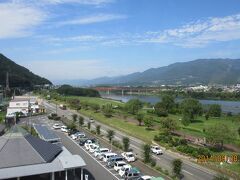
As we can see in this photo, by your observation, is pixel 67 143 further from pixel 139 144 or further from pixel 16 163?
pixel 16 163

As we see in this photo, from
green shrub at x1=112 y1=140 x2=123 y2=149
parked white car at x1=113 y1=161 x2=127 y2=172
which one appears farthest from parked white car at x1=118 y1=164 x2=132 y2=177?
green shrub at x1=112 y1=140 x2=123 y2=149

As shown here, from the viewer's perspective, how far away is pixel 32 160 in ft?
68.6

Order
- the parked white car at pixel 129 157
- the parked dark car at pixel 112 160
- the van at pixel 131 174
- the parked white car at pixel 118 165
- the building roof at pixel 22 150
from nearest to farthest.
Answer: the building roof at pixel 22 150 < the van at pixel 131 174 < the parked white car at pixel 118 165 < the parked dark car at pixel 112 160 < the parked white car at pixel 129 157

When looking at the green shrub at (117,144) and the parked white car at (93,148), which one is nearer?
the parked white car at (93,148)

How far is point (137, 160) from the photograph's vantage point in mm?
29312

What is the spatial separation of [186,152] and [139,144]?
6345mm

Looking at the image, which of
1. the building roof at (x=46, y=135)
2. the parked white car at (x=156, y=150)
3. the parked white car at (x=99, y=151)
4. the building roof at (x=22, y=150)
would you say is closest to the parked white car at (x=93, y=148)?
the parked white car at (x=99, y=151)

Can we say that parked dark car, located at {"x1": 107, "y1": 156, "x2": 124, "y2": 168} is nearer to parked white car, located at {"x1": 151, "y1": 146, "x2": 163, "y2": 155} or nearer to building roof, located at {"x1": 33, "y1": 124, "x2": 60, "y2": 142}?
parked white car, located at {"x1": 151, "y1": 146, "x2": 163, "y2": 155}

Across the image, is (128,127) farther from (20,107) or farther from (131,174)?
(20,107)

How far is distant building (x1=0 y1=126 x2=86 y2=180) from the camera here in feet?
65.5

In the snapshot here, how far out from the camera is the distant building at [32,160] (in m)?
20.0

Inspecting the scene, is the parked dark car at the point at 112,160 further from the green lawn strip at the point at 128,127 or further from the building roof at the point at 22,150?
the green lawn strip at the point at 128,127

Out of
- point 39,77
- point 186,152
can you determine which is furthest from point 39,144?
point 39,77

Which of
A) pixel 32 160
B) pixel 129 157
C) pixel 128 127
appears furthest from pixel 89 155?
pixel 128 127
